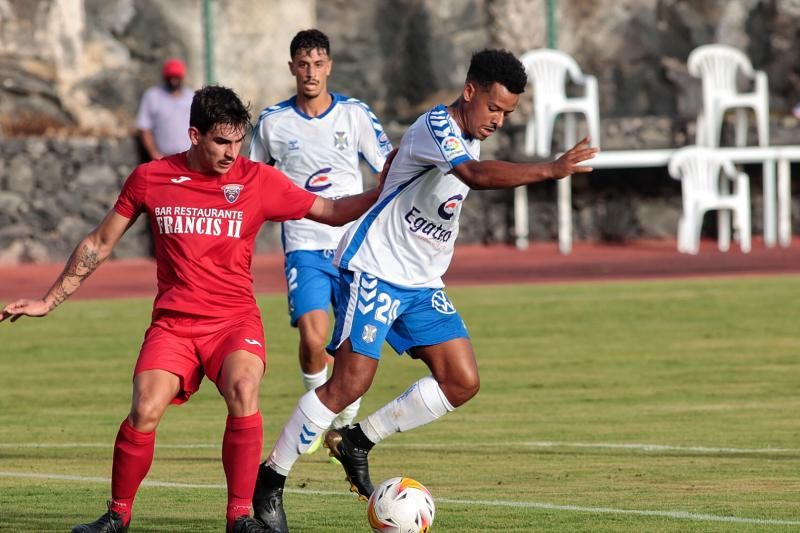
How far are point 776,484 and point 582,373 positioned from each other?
5.21m

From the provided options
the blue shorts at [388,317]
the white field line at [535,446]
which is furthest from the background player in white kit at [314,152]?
the blue shorts at [388,317]

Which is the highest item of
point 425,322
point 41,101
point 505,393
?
point 41,101

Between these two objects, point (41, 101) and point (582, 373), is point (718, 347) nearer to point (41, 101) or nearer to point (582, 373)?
point (582, 373)

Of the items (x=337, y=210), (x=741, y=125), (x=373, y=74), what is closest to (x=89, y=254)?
(x=337, y=210)

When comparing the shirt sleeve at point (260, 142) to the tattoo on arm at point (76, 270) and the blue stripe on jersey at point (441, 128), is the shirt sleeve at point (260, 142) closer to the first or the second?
the blue stripe on jersey at point (441, 128)

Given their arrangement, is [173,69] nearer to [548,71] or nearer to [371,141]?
[548,71]

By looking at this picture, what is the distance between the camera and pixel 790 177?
1073 inches

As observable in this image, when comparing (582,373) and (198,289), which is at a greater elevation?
(198,289)

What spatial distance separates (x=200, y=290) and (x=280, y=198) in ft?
1.94

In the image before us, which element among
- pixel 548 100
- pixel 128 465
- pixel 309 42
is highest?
pixel 548 100

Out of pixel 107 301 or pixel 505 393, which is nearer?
pixel 505 393

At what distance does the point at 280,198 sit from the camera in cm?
760

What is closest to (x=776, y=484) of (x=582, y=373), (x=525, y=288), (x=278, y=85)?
(x=582, y=373)

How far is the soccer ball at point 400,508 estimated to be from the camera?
23.1ft
